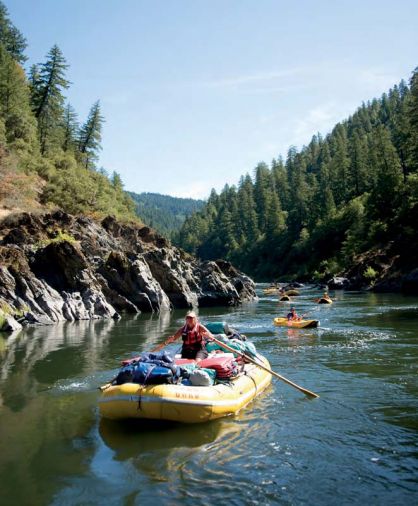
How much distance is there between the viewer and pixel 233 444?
29.8 feet

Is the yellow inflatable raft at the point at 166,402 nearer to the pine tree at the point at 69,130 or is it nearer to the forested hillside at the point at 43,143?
the forested hillside at the point at 43,143

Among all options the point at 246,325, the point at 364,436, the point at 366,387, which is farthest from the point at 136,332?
the point at 364,436

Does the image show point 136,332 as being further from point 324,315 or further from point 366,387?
point 366,387

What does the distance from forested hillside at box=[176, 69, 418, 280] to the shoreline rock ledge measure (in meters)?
21.2

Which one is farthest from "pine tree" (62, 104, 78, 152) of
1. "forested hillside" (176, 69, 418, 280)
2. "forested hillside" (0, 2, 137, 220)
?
"forested hillside" (176, 69, 418, 280)

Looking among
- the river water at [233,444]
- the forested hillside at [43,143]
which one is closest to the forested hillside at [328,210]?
the forested hillside at [43,143]

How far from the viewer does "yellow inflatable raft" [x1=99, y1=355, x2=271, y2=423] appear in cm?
962

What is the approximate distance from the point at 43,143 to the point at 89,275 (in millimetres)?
29976

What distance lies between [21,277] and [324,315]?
63.2ft

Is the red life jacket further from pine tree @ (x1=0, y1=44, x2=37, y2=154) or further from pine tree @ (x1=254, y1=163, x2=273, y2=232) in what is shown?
pine tree @ (x1=254, y1=163, x2=273, y2=232)

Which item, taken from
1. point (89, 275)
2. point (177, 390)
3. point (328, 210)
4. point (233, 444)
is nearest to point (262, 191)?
point (328, 210)

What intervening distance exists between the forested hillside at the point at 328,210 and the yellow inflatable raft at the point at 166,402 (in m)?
45.6

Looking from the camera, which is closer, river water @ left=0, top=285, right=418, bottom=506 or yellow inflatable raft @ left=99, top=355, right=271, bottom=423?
river water @ left=0, top=285, right=418, bottom=506

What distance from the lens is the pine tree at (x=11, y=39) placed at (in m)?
63.9
